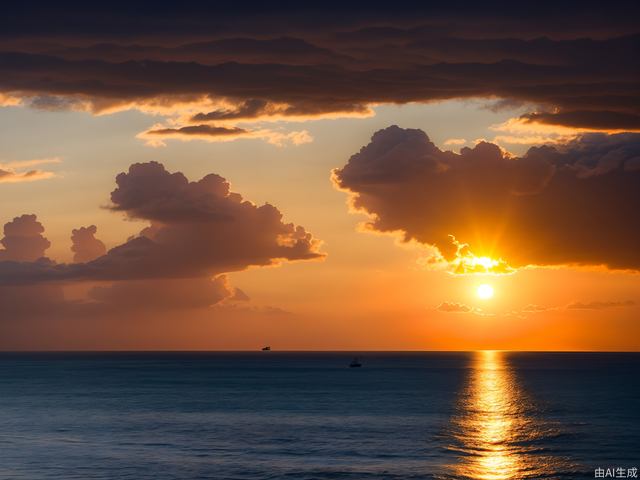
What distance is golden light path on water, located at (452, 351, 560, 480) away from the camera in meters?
79.1

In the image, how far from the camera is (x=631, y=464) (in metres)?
82.5

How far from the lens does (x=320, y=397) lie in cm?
16688

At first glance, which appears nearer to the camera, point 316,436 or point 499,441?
point 499,441

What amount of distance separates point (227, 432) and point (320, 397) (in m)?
61.2

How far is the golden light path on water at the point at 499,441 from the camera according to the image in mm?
79125

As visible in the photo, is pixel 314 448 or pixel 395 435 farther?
pixel 395 435

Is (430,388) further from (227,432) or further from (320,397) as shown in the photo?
(227,432)

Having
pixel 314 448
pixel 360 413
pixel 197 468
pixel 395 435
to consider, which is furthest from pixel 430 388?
pixel 197 468

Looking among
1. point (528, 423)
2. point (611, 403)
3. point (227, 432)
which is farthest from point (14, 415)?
point (611, 403)

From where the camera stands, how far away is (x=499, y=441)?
99.2 meters

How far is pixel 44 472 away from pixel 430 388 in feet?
430

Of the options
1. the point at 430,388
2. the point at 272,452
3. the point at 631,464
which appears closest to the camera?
the point at 631,464

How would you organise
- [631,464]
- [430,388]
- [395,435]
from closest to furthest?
1. [631,464]
2. [395,435]
3. [430,388]

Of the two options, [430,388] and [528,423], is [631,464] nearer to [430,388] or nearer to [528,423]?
[528,423]
